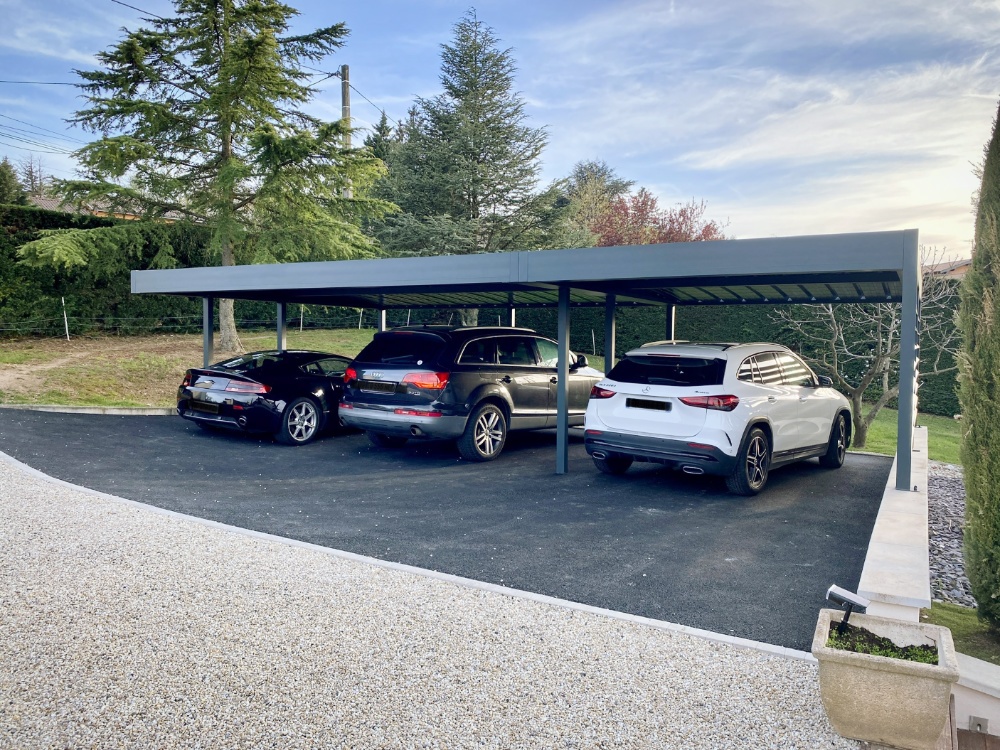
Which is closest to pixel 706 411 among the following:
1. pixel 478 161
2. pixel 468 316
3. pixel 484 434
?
pixel 484 434

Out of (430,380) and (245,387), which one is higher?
(430,380)

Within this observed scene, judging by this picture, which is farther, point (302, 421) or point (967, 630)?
point (302, 421)

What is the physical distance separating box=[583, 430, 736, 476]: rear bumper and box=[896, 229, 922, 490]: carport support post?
4.77 feet

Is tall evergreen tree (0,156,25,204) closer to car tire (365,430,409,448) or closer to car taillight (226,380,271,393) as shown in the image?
car taillight (226,380,271,393)

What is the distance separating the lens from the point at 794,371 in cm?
851

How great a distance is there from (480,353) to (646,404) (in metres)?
2.71

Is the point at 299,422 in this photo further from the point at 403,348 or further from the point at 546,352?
the point at 546,352

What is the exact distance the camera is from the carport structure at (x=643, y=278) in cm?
657

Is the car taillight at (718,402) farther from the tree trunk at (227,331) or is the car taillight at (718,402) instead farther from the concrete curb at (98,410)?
the tree trunk at (227,331)

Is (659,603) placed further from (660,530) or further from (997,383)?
(997,383)

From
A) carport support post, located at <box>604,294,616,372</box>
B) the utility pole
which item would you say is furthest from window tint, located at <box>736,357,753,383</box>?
the utility pole

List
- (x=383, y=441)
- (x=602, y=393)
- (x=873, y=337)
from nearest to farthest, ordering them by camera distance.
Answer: (x=602, y=393) < (x=383, y=441) < (x=873, y=337)

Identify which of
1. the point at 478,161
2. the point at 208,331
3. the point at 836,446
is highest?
the point at 478,161

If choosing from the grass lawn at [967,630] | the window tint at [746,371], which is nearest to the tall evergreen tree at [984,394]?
the grass lawn at [967,630]
